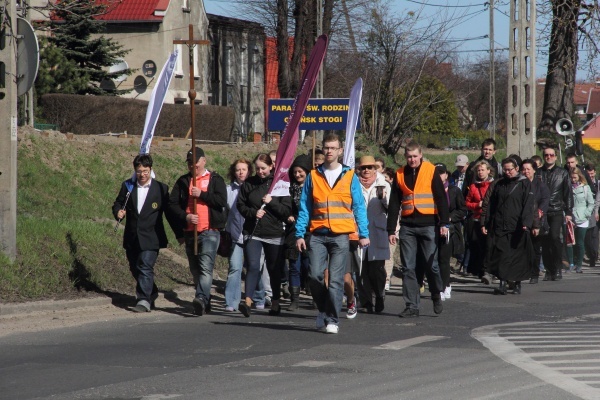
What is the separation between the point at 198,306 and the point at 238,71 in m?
48.3

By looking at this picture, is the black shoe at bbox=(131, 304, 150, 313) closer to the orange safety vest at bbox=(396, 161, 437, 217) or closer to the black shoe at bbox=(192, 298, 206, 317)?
the black shoe at bbox=(192, 298, 206, 317)

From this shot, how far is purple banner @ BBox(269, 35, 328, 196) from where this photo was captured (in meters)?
11.3

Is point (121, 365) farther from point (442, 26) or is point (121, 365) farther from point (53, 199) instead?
point (442, 26)

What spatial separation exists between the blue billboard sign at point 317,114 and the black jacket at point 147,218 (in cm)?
986

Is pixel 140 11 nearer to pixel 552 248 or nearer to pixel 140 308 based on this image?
pixel 552 248

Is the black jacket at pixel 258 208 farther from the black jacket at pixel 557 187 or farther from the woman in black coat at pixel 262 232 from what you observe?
the black jacket at pixel 557 187

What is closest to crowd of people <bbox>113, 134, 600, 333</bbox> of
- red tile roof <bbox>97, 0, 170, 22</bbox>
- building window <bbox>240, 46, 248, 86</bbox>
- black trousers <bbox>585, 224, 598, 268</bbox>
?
black trousers <bbox>585, 224, 598, 268</bbox>

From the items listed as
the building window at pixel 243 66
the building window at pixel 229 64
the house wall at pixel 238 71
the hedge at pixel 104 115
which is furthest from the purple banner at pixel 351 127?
the building window at pixel 243 66

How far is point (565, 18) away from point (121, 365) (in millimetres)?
25342

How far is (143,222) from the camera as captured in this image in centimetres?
1255

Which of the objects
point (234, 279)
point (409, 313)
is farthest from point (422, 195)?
point (234, 279)

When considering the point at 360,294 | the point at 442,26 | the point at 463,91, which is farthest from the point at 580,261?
the point at 463,91

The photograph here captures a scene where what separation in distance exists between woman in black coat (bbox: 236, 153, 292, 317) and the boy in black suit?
1.02m

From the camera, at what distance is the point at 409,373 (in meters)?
7.93
